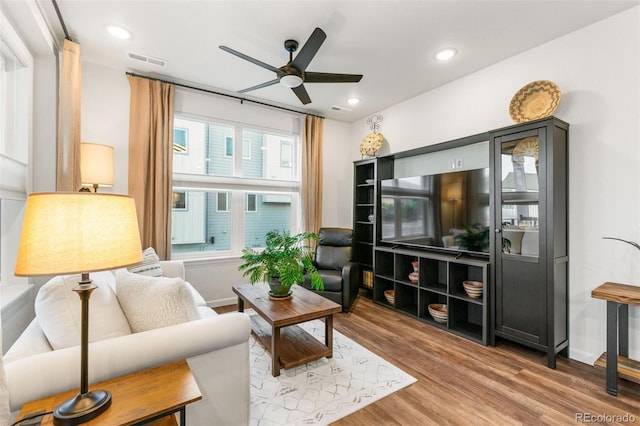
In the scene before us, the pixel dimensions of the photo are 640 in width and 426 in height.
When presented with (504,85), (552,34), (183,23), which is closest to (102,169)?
(183,23)

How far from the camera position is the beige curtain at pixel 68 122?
2580 mm

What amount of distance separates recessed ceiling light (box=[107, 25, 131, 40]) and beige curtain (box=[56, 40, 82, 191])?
402 mm

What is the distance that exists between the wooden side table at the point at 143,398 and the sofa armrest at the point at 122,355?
3 cm

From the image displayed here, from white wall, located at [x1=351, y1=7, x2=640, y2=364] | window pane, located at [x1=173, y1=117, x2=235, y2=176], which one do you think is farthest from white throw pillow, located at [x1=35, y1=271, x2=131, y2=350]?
white wall, located at [x1=351, y1=7, x2=640, y2=364]

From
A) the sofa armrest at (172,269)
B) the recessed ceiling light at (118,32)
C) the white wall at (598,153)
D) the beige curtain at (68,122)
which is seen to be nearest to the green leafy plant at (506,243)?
the white wall at (598,153)

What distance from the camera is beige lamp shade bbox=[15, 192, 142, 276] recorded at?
883mm

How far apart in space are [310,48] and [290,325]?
2137mm

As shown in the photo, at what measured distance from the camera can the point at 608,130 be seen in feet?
7.60

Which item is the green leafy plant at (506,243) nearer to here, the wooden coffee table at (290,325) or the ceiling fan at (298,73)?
the wooden coffee table at (290,325)

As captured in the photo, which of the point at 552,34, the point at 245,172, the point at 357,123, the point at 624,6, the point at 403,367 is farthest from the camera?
the point at 357,123

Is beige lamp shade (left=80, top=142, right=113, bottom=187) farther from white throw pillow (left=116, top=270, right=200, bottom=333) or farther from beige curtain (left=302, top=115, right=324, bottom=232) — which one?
beige curtain (left=302, top=115, right=324, bottom=232)

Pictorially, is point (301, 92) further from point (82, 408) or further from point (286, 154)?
point (82, 408)

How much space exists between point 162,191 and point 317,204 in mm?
2176

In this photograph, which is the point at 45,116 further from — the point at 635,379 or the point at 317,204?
the point at 635,379
